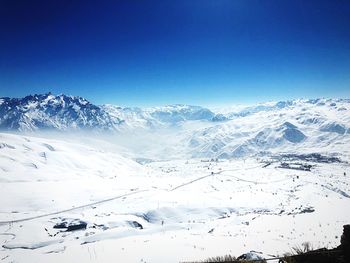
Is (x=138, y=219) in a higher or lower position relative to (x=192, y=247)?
lower

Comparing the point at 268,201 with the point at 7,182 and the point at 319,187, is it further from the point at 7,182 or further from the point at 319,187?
the point at 7,182

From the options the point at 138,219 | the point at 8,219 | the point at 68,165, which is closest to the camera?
the point at 138,219

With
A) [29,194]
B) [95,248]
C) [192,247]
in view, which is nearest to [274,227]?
[192,247]

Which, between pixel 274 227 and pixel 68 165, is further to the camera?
pixel 68 165

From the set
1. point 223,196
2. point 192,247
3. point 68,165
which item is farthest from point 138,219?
point 68,165

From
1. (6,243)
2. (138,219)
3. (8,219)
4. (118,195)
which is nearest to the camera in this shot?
(6,243)

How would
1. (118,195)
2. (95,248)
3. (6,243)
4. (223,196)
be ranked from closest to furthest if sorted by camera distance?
(95,248), (6,243), (223,196), (118,195)

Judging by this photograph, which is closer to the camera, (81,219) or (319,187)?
(81,219)

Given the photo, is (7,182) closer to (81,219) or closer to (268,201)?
(81,219)

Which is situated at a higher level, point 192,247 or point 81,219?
point 192,247

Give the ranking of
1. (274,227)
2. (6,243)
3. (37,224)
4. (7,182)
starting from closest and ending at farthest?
(274,227) → (6,243) → (37,224) → (7,182)
